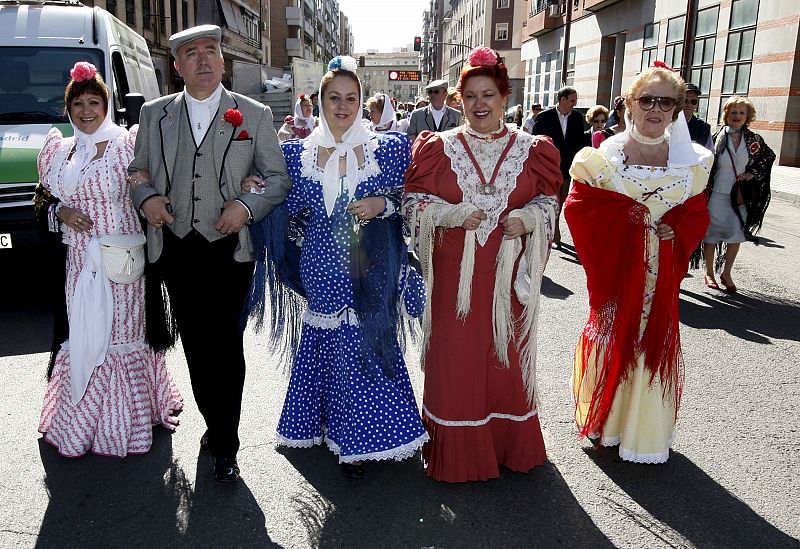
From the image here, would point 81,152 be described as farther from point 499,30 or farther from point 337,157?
point 499,30

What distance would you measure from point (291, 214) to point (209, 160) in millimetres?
483

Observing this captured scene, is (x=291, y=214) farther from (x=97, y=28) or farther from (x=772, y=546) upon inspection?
(x=97, y=28)

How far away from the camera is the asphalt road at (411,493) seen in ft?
9.73

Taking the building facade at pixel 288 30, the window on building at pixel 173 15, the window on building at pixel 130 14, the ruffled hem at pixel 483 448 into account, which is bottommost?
the ruffled hem at pixel 483 448

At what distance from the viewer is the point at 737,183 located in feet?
22.7

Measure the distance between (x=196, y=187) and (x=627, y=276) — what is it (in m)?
Answer: 2.24

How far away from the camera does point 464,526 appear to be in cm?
303

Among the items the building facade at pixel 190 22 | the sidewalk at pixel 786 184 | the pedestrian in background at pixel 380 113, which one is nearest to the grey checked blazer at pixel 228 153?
the pedestrian in background at pixel 380 113

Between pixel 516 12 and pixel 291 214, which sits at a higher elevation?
pixel 516 12

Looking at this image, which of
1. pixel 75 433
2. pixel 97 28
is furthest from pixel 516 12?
pixel 75 433

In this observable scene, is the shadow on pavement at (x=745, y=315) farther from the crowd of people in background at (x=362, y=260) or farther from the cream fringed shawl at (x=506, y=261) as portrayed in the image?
the cream fringed shawl at (x=506, y=261)

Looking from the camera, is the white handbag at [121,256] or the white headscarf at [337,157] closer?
the white headscarf at [337,157]

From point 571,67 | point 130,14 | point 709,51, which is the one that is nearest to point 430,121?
point 709,51

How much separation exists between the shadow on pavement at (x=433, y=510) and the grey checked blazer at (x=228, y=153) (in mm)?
1247
